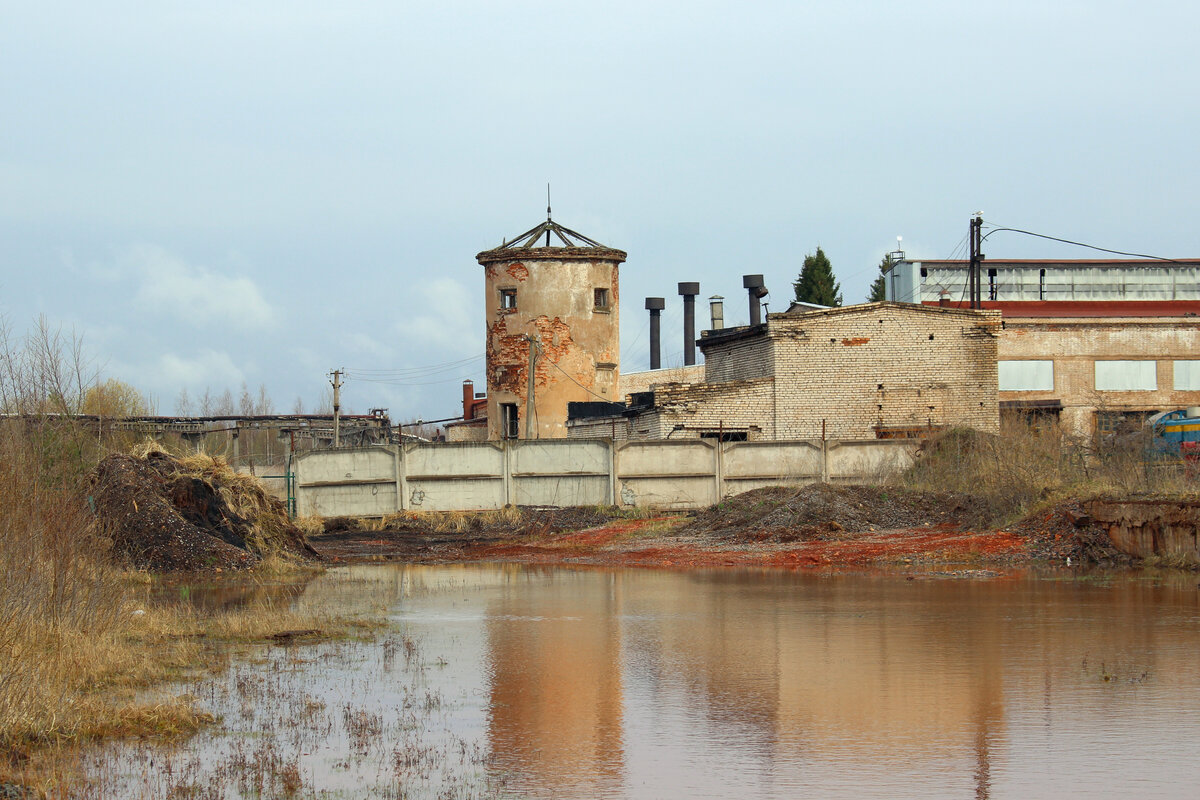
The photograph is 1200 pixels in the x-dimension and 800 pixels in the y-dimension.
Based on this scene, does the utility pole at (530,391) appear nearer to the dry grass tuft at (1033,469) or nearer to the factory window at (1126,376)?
the dry grass tuft at (1033,469)

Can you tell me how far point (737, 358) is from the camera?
41.4m

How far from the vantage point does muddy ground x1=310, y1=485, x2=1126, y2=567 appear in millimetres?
21609

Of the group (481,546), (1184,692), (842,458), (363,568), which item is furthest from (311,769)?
(842,458)

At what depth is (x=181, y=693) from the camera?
9.65 m

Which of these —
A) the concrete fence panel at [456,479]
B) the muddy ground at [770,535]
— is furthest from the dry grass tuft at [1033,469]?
the concrete fence panel at [456,479]

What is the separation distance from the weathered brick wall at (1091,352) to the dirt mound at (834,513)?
30.6 m

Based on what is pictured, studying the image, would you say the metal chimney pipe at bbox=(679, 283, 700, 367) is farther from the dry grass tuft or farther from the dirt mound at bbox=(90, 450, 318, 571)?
the dirt mound at bbox=(90, 450, 318, 571)

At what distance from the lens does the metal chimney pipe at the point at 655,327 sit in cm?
6370

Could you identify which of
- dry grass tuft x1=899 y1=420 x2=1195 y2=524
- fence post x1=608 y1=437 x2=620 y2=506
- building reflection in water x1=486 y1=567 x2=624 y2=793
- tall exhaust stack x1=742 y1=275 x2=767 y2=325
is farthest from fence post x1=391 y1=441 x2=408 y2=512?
tall exhaust stack x1=742 y1=275 x2=767 y2=325

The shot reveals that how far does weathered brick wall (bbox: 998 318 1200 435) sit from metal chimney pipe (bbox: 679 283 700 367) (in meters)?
14.5

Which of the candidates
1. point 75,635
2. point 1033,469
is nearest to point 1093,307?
point 1033,469

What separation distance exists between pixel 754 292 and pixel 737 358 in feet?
51.8

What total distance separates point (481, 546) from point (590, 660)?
53.5 ft

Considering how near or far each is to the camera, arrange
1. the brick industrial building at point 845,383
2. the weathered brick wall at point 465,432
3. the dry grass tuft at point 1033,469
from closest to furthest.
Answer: the dry grass tuft at point 1033,469 → the brick industrial building at point 845,383 → the weathered brick wall at point 465,432
